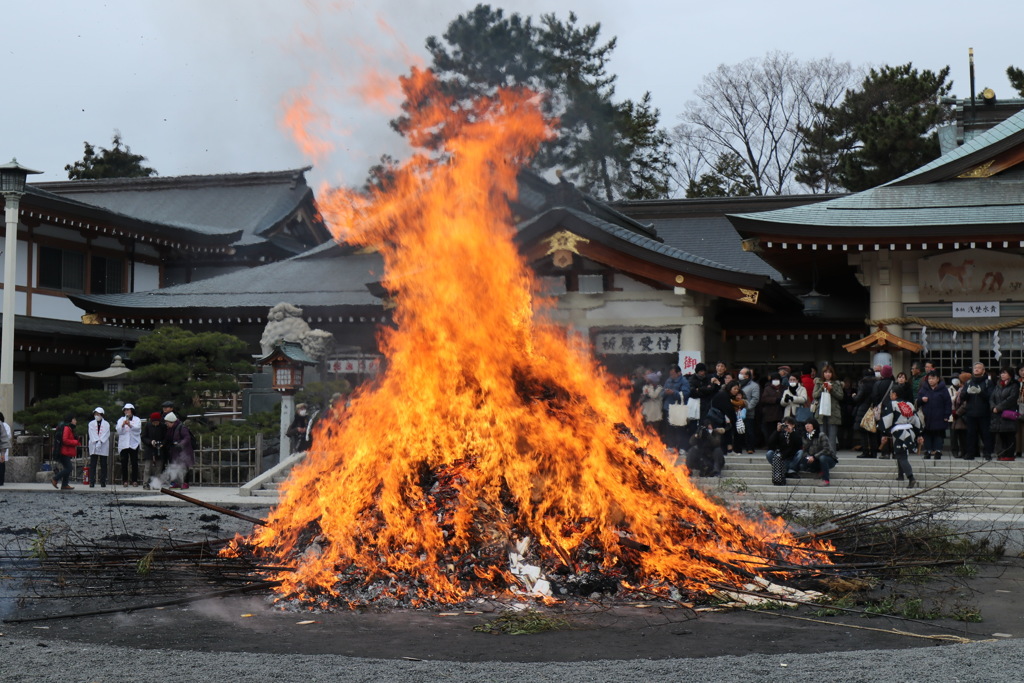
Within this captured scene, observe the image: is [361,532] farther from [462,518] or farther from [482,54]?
[482,54]

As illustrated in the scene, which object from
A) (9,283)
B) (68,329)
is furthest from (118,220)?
(9,283)

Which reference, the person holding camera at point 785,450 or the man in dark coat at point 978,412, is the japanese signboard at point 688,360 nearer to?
the person holding camera at point 785,450

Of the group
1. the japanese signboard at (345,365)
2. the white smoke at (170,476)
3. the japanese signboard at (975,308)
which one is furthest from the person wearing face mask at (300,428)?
the japanese signboard at (975,308)

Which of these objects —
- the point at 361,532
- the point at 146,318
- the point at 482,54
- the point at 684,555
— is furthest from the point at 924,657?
the point at 146,318

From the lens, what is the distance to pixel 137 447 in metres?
19.0

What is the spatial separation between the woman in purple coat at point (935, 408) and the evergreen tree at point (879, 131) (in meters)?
17.3

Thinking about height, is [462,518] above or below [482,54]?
below

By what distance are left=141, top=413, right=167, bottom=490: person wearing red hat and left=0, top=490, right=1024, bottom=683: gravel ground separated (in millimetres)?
11197

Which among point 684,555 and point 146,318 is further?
point 146,318

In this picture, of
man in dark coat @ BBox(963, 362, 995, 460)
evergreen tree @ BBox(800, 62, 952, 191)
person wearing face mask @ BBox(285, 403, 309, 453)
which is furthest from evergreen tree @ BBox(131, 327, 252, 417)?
evergreen tree @ BBox(800, 62, 952, 191)

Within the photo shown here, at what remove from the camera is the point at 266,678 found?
5.86 meters

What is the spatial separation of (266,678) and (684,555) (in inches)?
157

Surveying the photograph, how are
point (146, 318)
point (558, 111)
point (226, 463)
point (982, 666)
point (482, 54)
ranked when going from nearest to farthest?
1. point (982, 666)
2. point (482, 54)
3. point (558, 111)
4. point (226, 463)
5. point (146, 318)

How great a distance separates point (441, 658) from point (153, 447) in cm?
1345
